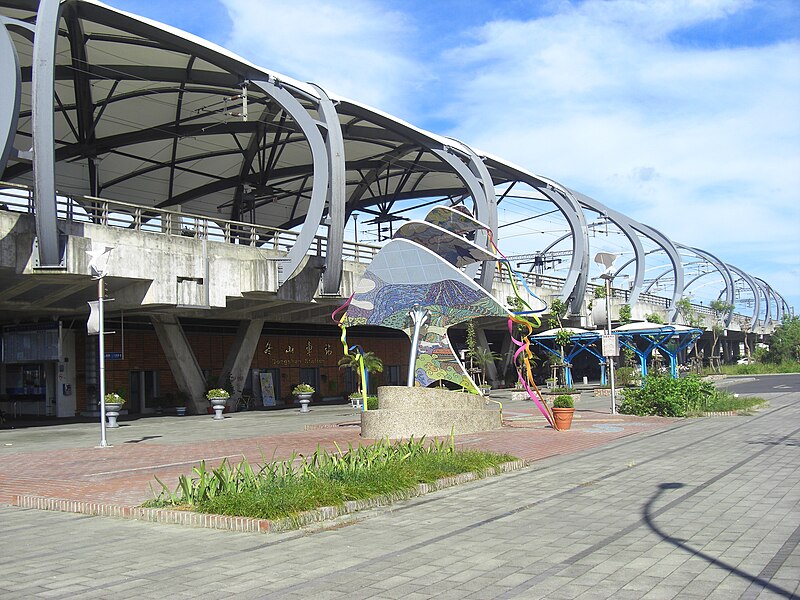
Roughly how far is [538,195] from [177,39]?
28.8m

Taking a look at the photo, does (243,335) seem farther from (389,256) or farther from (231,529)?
(231,529)

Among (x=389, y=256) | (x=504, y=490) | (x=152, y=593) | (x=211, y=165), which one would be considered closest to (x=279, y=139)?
(x=211, y=165)

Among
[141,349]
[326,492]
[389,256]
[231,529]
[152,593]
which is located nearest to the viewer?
[152,593]

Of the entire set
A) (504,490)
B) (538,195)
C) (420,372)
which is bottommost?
(504,490)

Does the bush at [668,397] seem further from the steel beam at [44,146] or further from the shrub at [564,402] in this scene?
the steel beam at [44,146]

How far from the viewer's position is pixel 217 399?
32250 millimetres

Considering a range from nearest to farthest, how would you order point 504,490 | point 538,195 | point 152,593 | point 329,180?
1. point 152,593
2. point 504,490
3. point 329,180
4. point 538,195

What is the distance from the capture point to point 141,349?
3594 cm

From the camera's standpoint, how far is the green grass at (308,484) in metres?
9.43

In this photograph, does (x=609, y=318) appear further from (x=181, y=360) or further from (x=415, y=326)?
(x=181, y=360)

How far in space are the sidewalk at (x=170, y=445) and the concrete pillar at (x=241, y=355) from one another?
5.87 metres

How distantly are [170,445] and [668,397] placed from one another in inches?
566

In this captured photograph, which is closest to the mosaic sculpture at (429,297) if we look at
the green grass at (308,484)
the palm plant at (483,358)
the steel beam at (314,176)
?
the steel beam at (314,176)

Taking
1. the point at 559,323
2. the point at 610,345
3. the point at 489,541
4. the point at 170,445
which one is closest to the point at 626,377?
the point at 559,323
